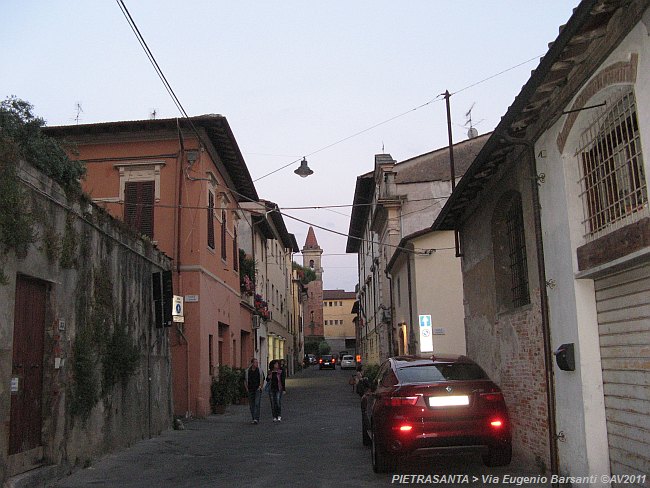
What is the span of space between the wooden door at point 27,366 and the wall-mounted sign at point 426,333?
1151cm

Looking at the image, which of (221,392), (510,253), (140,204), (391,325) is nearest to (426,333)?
(221,392)

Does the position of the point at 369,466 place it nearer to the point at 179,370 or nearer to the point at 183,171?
the point at 179,370

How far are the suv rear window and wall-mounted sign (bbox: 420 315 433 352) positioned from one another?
9.49 metres

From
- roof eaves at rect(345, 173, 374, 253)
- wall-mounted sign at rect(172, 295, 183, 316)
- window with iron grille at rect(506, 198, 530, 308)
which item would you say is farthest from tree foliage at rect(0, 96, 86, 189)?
roof eaves at rect(345, 173, 374, 253)

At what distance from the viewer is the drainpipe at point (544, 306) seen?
7.35 metres

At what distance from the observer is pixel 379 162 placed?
30.0 m

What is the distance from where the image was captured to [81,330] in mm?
9492

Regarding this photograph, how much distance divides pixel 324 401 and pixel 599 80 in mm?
18914

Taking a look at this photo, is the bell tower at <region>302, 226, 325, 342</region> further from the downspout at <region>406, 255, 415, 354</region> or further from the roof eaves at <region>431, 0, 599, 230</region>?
the roof eaves at <region>431, 0, 599, 230</region>

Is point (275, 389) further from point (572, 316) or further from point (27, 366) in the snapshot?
point (572, 316)

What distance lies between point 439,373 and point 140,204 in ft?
37.0

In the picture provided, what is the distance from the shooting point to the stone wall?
7816mm

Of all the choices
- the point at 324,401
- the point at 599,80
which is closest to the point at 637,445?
the point at 599,80
